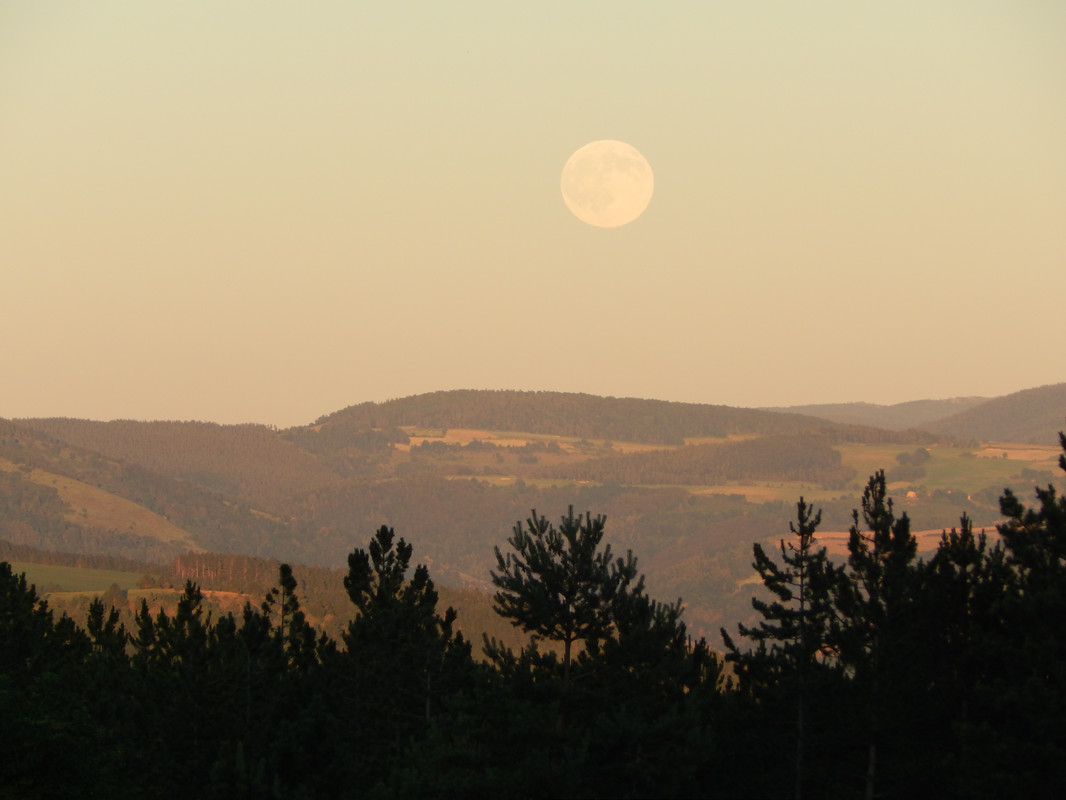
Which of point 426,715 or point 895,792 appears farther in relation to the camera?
point 426,715

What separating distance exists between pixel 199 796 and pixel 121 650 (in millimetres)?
33337

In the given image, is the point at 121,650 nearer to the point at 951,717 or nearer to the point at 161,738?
the point at 161,738

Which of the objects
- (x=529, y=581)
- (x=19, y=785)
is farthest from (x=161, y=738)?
(x=529, y=581)

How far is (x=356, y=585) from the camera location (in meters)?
63.0

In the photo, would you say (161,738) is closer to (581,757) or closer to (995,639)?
(581,757)

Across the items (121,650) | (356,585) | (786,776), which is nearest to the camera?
(786,776)

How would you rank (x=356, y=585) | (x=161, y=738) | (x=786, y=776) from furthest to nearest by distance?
1. (x=356, y=585)
2. (x=161, y=738)
3. (x=786, y=776)

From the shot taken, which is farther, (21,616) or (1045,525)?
(21,616)

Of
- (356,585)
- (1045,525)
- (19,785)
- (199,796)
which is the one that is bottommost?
(199,796)

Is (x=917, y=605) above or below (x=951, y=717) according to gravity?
above

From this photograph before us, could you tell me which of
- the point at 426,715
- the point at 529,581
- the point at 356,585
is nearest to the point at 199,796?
the point at 426,715

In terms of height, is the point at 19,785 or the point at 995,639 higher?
the point at 995,639

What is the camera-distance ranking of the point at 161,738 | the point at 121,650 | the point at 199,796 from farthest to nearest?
the point at 121,650, the point at 161,738, the point at 199,796

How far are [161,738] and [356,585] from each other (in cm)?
1141
